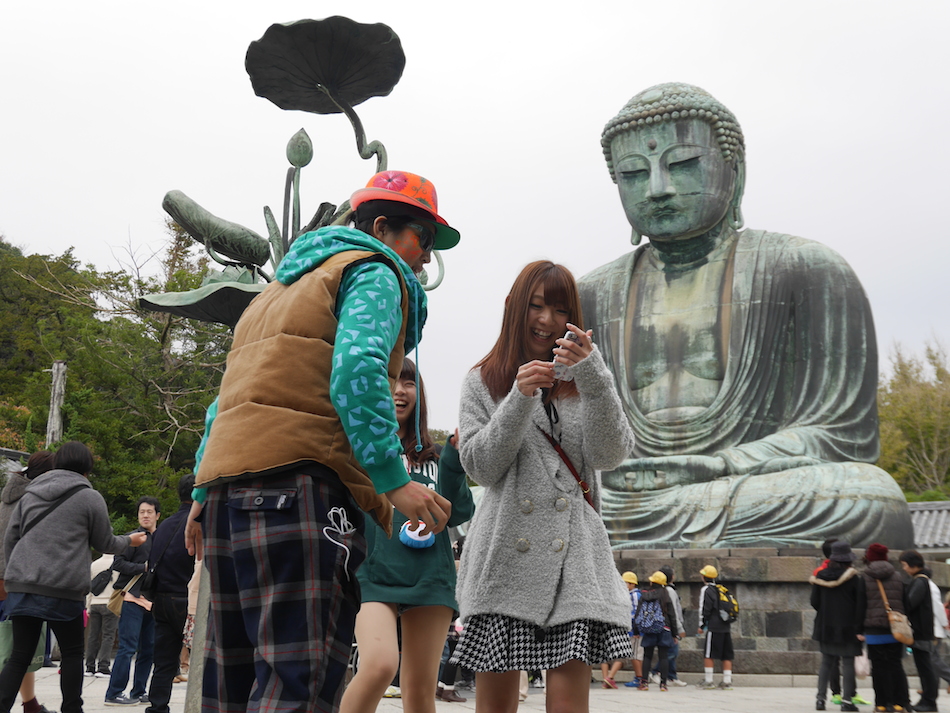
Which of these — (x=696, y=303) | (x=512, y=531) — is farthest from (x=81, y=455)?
(x=696, y=303)

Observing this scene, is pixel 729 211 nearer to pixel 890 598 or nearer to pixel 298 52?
pixel 890 598

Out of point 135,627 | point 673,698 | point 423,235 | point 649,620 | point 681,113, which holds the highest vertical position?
point 681,113

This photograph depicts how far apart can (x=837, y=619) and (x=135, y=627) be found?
4.80 meters

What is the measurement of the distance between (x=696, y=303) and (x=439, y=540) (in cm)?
863

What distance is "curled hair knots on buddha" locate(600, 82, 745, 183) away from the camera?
11188 millimetres

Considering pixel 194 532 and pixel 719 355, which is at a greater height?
pixel 719 355

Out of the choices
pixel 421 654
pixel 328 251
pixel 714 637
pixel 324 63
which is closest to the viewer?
pixel 328 251

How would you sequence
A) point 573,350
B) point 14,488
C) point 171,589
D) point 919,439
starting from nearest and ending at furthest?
point 573,350 → point 171,589 → point 14,488 → point 919,439

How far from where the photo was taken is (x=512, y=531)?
8.74ft

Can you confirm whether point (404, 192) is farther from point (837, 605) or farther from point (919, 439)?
point (919, 439)

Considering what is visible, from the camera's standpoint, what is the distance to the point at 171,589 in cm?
519

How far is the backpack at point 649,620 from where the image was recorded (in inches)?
313

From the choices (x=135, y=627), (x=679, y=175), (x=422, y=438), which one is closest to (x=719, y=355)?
(x=679, y=175)

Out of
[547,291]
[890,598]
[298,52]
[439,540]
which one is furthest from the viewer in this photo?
[890,598]
